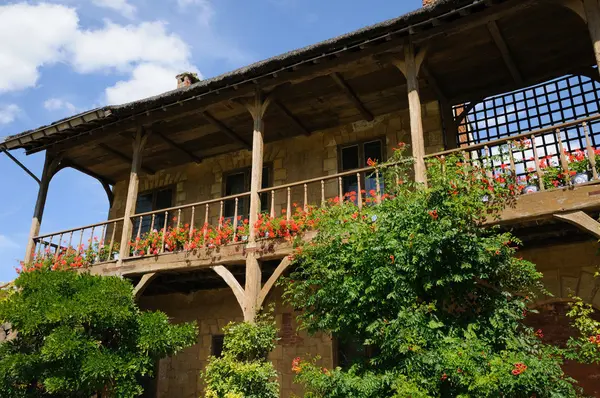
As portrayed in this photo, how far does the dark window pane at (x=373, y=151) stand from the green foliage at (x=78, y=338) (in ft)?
16.8

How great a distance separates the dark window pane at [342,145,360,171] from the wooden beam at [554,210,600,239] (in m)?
5.11

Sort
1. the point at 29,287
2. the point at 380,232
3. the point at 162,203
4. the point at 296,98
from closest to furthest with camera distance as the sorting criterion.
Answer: the point at 380,232 < the point at 29,287 < the point at 296,98 < the point at 162,203

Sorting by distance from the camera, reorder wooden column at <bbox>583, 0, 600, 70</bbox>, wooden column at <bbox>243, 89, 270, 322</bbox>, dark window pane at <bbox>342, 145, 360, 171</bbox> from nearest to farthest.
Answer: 1. wooden column at <bbox>583, 0, 600, 70</bbox>
2. wooden column at <bbox>243, 89, 270, 322</bbox>
3. dark window pane at <bbox>342, 145, 360, 171</bbox>

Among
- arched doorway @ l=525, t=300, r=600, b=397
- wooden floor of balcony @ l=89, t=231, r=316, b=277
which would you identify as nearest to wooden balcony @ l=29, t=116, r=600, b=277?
wooden floor of balcony @ l=89, t=231, r=316, b=277

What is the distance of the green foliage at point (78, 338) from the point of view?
732cm

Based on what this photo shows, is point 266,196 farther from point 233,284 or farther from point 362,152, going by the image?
point 233,284

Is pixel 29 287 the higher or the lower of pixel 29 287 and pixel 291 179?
the lower

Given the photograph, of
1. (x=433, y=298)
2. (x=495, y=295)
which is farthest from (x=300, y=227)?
(x=495, y=295)

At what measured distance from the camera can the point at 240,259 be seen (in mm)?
8664

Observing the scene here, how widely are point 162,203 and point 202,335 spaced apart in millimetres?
3838

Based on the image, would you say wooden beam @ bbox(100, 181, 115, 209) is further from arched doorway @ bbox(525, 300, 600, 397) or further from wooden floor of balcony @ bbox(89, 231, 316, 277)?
arched doorway @ bbox(525, 300, 600, 397)

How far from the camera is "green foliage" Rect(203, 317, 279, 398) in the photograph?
7.27 m

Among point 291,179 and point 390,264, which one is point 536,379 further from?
point 291,179

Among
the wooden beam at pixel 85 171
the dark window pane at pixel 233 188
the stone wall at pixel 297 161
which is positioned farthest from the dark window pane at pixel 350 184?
the wooden beam at pixel 85 171
